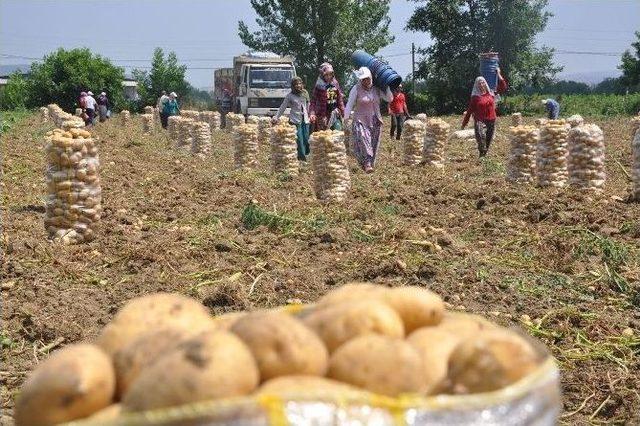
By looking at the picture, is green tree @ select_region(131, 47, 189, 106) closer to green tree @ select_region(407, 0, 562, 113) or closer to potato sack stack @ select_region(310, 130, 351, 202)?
green tree @ select_region(407, 0, 562, 113)

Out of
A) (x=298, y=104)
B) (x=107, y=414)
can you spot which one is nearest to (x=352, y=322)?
(x=107, y=414)

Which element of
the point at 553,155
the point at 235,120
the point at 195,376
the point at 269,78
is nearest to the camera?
the point at 195,376

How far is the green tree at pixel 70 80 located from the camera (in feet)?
206

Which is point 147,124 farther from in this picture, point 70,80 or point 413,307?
point 70,80

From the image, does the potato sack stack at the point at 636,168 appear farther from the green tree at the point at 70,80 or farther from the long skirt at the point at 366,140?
the green tree at the point at 70,80

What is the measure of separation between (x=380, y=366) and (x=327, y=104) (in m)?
11.8

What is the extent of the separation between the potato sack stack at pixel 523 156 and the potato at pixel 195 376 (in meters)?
9.86

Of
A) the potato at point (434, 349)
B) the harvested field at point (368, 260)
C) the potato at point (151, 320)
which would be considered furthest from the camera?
the harvested field at point (368, 260)

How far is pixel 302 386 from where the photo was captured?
1869 millimetres

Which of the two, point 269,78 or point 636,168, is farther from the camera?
point 269,78

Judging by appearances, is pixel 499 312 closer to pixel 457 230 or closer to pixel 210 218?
pixel 457 230

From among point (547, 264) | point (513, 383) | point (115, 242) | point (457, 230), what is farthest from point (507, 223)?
point (513, 383)

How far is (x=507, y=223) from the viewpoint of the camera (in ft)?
27.3

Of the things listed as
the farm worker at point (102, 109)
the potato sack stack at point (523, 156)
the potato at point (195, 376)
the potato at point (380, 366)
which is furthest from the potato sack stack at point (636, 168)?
the farm worker at point (102, 109)
